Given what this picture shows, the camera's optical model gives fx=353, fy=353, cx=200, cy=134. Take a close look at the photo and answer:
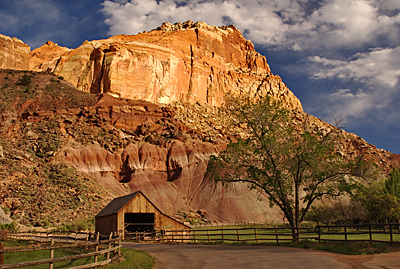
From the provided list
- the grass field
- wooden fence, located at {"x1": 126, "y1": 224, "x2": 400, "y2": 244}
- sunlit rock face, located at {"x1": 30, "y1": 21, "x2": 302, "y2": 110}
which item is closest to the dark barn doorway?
Answer: wooden fence, located at {"x1": 126, "y1": 224, "x2": 400, "y2": 244}

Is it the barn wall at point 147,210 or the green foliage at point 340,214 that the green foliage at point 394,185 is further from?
the barn wall at point 147,210

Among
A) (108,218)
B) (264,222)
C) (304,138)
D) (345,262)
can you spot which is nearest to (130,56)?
(264,222)

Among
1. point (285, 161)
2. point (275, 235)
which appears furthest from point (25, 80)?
point (275, 235)

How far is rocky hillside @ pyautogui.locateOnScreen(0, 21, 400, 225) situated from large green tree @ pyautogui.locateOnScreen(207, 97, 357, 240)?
17.6 m

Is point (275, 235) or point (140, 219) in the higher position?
point (140, 219)

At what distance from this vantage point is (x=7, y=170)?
5556cm

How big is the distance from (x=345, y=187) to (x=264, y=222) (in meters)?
42.0

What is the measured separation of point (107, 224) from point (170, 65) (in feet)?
277

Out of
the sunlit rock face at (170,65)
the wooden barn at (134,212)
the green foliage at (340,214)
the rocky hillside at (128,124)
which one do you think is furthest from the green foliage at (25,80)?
the green foliage at (340,214)

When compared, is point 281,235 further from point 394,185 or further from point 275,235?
point 394,185

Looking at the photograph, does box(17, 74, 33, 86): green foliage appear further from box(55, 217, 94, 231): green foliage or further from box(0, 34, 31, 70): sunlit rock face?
box(55, 217, 94, 231): green foliage

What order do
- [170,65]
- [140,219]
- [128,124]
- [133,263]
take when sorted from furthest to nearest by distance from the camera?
1. [170,65]
2. [128,124]
3. [140,219]
4. [133,263]

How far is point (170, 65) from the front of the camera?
113375mm

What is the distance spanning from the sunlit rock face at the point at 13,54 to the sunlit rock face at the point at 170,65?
10.1 ft
